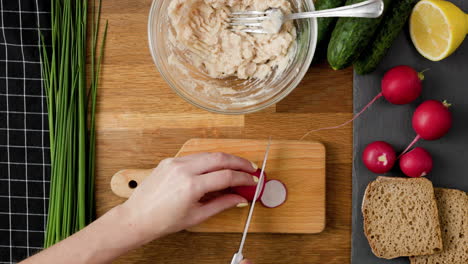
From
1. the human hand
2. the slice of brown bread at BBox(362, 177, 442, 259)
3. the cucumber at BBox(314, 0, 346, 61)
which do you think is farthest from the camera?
the slice of brown bread at BBox(362, 177, 442, 259)

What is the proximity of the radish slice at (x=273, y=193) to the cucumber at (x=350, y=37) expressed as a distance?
1.38ft

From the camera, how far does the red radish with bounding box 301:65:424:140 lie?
142cm

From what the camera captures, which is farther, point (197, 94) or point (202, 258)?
point (202, 258)

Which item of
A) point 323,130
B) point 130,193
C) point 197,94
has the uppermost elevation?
point 197,94

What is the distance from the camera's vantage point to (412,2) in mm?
1403

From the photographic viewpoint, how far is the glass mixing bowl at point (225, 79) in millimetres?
1374

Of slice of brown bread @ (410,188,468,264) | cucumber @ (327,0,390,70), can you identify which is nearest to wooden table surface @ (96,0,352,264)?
cucumber @ (327,0,390,70)

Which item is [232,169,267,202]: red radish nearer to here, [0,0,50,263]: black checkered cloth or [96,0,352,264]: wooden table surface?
[96,0,352,264]: wooden table surface

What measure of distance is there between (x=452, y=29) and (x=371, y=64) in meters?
0.25

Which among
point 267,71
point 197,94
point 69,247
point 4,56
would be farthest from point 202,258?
point 4,56

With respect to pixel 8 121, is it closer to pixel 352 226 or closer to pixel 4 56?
pixel 4 56

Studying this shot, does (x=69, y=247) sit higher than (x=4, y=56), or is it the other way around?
(x=4, y=56)

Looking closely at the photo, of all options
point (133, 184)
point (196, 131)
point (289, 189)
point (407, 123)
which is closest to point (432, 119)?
point (407, 123)

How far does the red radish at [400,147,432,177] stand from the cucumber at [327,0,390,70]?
1.19ft
